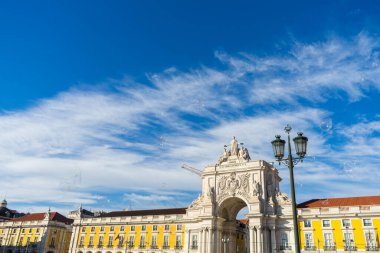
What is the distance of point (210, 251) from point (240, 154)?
21002mm

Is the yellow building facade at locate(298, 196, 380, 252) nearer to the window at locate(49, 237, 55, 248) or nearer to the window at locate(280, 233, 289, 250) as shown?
the window at locate(280, 233, 289, 250)

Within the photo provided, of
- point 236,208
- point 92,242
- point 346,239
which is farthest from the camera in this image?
point 92,242

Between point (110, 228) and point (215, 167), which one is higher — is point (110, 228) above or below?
below

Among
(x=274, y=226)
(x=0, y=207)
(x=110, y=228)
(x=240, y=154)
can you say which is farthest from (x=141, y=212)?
(x=0, y=207)

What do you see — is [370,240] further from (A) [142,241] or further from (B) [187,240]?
(A) [142,241]

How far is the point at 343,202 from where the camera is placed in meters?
60.9

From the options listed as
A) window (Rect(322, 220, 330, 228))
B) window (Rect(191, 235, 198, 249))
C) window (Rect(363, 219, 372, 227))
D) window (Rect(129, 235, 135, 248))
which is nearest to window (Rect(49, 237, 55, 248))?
window (Rect(129, 235, 135, 248))

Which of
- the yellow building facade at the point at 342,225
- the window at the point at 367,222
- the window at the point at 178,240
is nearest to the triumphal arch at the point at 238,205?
the window at the point at 178,240

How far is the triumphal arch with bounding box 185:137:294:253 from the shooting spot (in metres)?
60.9

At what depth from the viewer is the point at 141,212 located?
85.4 meters

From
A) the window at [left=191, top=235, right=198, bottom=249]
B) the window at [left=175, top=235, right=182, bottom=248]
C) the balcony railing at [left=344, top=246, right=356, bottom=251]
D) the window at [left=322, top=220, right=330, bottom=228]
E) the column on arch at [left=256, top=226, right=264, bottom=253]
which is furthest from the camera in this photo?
the window at [left=175, top=235, right=182, bottom=248]

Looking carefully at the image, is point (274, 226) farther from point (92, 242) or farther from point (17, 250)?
point (17, 250)

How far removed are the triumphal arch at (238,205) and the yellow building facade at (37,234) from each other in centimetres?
4206

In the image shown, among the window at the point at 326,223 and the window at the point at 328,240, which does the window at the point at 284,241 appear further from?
the window at the point at 326,223
